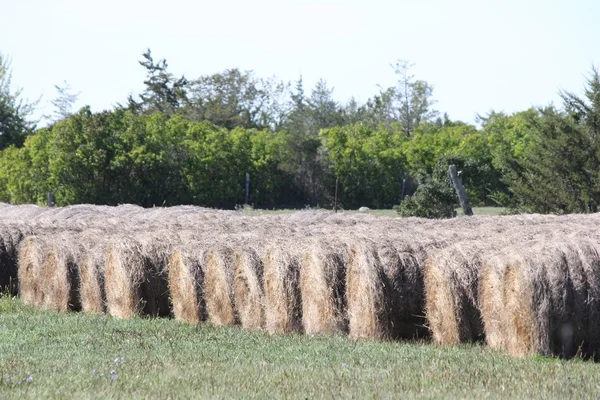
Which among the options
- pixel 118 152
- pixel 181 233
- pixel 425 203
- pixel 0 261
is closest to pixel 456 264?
pixel 181 233

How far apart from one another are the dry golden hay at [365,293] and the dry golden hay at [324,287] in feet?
0.55

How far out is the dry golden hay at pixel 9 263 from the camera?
1747 centimetres

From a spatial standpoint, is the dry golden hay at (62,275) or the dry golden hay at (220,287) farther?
the dry golden hay at (62,275)

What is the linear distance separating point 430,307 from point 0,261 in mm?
9376

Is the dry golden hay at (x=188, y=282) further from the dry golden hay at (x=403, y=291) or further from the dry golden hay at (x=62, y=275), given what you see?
the dry golden hay at (x=403, y=291)

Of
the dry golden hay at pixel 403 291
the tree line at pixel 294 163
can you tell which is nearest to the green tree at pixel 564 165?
the tree line at pixel 294 163

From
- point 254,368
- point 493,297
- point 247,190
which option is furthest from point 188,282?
point 247,190

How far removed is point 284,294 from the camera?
1232cm

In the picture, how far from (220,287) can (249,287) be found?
1.59 ft

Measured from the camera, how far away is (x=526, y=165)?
3466 cm

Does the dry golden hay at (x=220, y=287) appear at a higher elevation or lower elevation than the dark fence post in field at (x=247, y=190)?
lower

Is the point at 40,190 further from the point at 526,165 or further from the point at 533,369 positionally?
the point at 533,369

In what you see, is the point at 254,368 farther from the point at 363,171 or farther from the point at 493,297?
the point at 363,171

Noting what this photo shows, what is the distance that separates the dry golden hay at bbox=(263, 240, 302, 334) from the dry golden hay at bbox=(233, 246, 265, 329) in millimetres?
240
